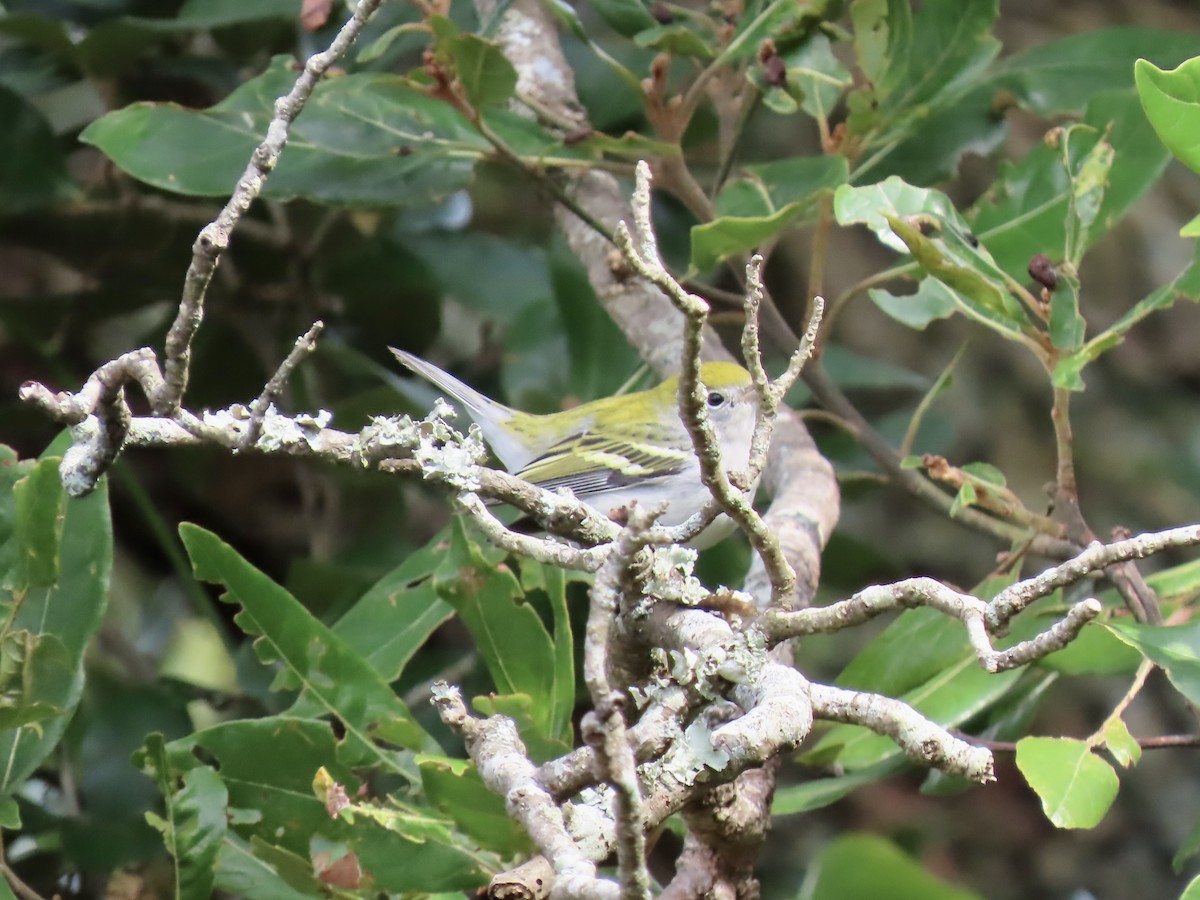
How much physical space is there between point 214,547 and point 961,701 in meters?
1.12

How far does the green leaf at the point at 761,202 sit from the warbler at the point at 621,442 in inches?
34.4

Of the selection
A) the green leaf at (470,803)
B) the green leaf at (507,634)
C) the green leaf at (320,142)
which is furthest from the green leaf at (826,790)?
the green leaf at (320,142)

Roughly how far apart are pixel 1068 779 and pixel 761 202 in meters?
1.24

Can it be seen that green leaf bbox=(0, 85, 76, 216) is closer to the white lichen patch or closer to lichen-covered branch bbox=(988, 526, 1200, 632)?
the white lichen patch

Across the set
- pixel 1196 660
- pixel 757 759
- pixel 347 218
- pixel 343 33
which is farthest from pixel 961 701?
pixel 347 218

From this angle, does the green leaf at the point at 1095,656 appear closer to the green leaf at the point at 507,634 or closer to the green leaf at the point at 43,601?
the green leaf at the point at 507,634

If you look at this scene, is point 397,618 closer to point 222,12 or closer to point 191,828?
point 191,828

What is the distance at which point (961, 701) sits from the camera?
79.3 inches

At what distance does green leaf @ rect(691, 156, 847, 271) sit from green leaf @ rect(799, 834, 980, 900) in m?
1.48

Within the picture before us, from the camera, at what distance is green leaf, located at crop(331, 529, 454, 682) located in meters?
2.17

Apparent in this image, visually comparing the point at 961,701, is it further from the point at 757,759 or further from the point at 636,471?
the point at 636,471

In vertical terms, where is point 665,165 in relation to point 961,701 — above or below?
above

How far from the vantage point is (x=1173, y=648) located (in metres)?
1.66

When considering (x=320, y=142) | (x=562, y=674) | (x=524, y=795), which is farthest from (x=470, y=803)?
(x=320, y=142)
